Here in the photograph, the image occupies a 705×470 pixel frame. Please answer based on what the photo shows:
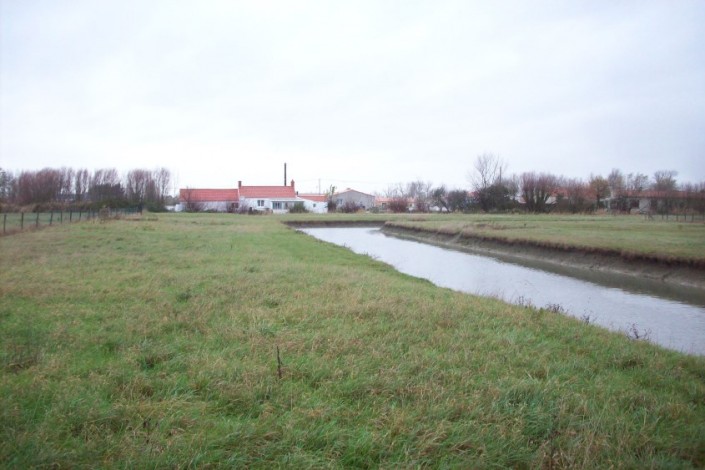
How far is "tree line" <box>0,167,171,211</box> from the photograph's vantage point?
6812 centimetres

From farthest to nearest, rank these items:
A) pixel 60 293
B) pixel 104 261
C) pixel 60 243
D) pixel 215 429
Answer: pixel 60 243
pixel 104 261
pixel 60 293
pixel 215 429

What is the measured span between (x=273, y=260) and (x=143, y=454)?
12.0m

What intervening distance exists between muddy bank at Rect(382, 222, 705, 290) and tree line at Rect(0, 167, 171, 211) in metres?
46.3

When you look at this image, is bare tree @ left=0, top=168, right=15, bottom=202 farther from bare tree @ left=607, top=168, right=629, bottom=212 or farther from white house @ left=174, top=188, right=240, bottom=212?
bare tree @ left=607, top=168, right=629, bottom=212

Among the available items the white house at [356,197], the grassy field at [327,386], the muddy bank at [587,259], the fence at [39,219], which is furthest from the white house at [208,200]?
the grassy field at [327,386]

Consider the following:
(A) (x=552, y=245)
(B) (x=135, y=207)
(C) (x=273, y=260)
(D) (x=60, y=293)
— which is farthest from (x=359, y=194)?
(D) (x=60, y=293)

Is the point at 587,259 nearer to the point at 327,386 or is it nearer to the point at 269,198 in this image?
the point at 327,386

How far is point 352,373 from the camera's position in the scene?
4.91 m

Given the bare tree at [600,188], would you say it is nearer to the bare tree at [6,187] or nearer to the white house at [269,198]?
the white house at [269,198]

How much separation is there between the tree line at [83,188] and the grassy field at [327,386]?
5799 cm

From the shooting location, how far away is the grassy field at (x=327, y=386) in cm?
352

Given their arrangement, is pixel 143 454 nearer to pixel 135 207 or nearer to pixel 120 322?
pixel 120 322

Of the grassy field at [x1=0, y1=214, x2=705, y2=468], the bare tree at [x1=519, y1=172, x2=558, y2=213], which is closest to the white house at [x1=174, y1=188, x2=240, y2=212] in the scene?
the bare tree at [x1=519, y1=172, x2=558, y2=213]

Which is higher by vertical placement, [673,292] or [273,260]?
[273,260]
